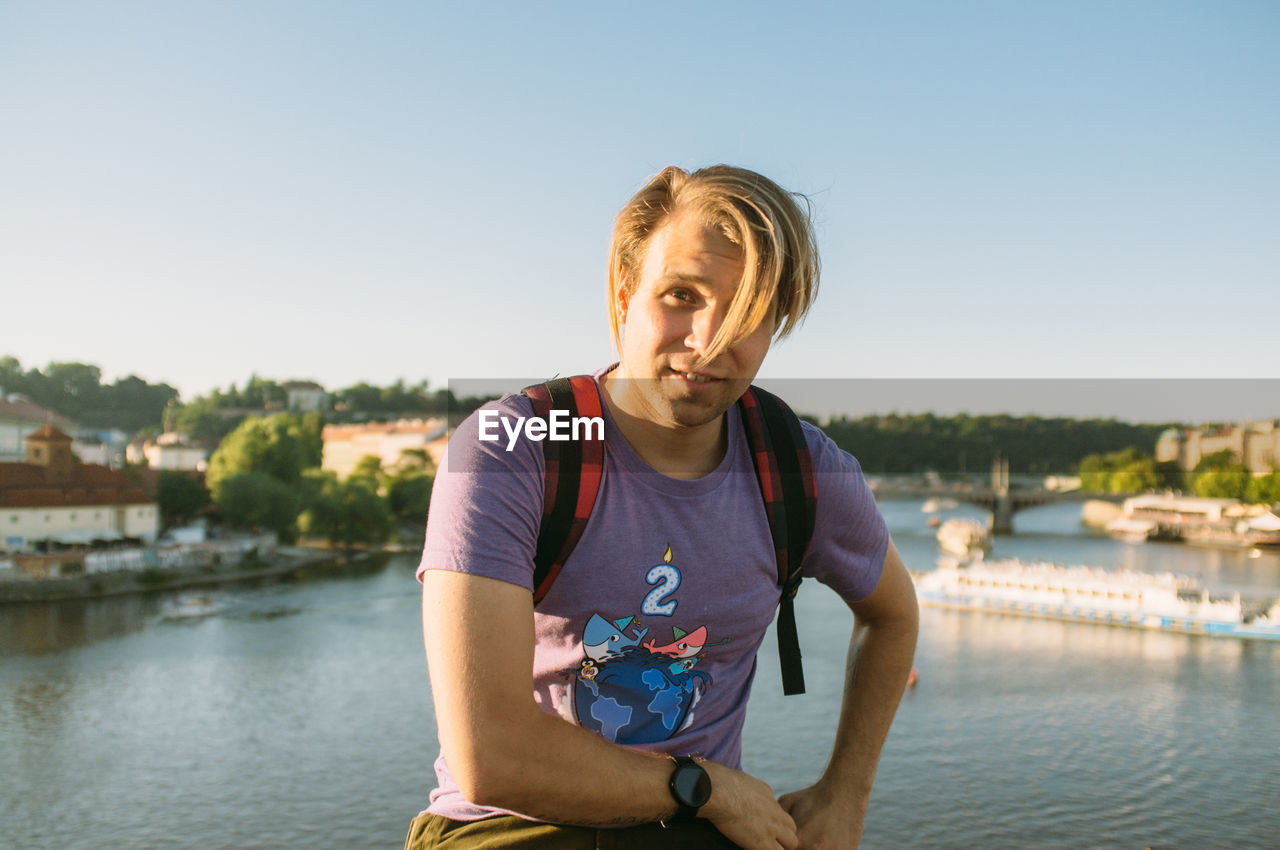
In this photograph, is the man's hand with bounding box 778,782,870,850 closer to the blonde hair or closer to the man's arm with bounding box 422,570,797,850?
the man's arm with bounding box 422,570,797,850

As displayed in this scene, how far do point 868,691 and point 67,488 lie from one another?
19191 mm

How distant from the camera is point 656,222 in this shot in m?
0.51

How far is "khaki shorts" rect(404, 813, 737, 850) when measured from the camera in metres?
0.48

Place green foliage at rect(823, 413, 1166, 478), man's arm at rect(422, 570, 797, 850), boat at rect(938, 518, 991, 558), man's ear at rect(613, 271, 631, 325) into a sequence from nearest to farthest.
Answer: man's arm at rect(422, 570, 797, 850), man's ear at rect(613, 271, 631, 325), boat at rect(938, 518, 991, 558), green foliage at rect(823, 413, 1166, 478)

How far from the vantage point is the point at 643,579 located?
→ 18.9 inches

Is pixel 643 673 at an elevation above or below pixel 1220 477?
above

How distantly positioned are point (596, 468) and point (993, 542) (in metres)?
17.7

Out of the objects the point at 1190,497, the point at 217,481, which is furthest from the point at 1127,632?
the point at 217,481

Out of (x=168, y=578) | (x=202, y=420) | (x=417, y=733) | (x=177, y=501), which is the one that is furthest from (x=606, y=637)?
(x=202, y=420)

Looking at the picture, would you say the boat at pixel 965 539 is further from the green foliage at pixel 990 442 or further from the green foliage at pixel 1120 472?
the green foliage at pixel 1120 472

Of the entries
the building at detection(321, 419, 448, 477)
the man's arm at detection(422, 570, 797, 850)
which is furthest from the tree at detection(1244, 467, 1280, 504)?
the man's arm at detection(422, 570, 797, 850)

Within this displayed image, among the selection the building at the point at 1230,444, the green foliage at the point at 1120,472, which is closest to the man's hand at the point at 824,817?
the green foliage at the point at 1120,472

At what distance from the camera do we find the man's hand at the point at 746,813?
1.61ft

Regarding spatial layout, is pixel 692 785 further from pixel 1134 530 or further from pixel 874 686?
pixel 1134 530
